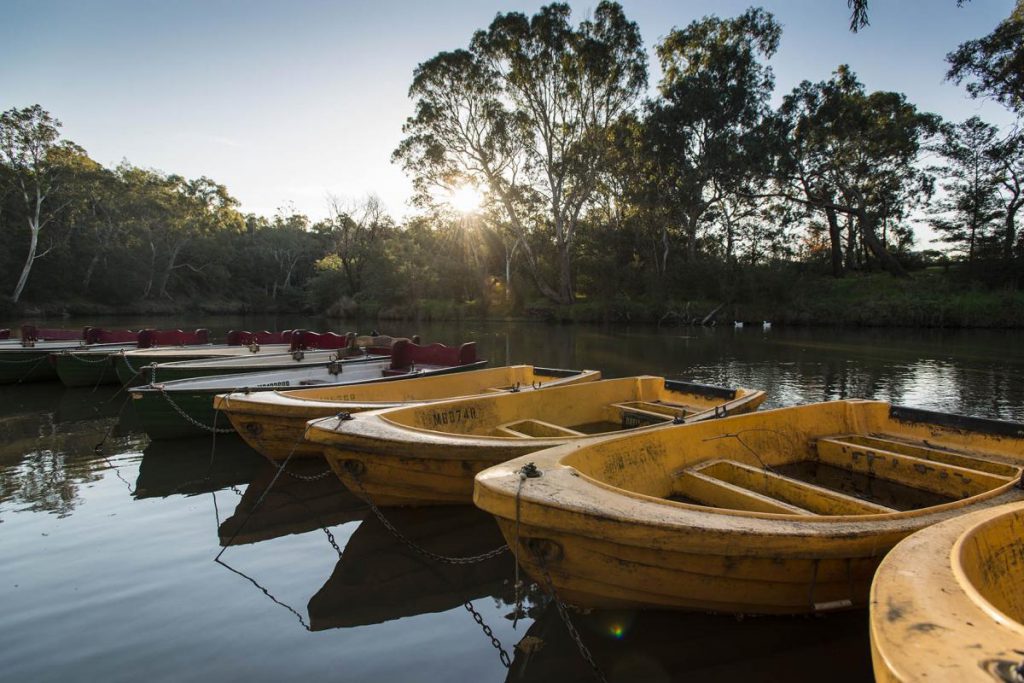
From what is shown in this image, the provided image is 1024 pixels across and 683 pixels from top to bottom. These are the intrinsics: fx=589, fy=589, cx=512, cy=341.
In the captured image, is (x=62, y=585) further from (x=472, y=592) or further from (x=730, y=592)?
(x=730, y=592)

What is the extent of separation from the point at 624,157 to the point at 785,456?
34.7m

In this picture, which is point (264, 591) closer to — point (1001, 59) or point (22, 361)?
point (22, 361)

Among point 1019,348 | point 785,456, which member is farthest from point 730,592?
point 1019,348

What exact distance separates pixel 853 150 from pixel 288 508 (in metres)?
42.4

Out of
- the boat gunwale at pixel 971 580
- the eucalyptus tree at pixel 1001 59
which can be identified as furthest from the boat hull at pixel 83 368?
the eucalyptus tree at pixel 1001 59

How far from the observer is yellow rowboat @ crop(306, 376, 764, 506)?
5.04 meters

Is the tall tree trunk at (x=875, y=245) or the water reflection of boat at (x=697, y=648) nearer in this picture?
the water reflection of boat at (x=697, y=648)

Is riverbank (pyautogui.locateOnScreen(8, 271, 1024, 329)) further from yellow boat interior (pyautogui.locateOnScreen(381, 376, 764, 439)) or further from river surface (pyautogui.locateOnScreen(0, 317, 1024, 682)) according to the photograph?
river surface (pyautogui.locateOnScreen(0, 317, 1024, 682))

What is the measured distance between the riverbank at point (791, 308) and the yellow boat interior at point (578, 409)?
31.7 meters

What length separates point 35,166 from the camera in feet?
130

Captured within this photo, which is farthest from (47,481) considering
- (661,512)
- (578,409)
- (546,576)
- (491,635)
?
(661,512)

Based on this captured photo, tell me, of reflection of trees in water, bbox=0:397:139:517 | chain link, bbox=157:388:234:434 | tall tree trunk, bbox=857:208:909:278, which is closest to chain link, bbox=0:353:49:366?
reflection of trees in water, bbox=0:397:139:517

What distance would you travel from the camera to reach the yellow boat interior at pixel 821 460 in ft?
14.6

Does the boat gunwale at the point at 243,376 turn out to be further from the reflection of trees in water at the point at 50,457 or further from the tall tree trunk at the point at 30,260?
the tall tree trunk at the point at 30,260
